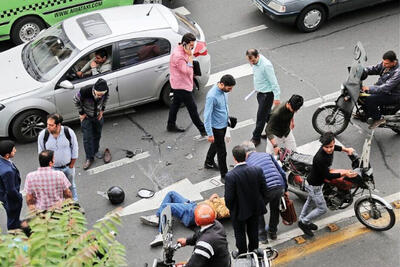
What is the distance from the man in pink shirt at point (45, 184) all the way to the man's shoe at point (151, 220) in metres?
1.33

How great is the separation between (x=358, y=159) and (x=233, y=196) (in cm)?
213

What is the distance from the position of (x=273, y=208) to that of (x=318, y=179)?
0.71 m

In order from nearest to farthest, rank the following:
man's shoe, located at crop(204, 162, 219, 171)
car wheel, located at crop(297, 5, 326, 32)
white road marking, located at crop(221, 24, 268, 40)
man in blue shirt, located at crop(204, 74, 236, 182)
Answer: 1. man in blue shirt, located at crop(204, 74, 236, 182)
2. man's shoe, located at crop(204, 162, 219, 171)
3. car wheel, located at crop(297, 5, 326, 32)
4. white road marking, located at crop(221, 24, 268, 40)

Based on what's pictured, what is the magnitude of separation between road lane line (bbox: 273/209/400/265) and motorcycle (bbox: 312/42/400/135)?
200cm

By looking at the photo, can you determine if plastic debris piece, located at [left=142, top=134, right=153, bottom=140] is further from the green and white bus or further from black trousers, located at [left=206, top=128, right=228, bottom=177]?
the green and white bus

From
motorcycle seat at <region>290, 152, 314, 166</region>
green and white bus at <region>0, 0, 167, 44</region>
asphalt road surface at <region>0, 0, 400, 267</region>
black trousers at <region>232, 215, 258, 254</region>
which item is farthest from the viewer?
green and white bus at <region>0, 0, 167, 44</region>

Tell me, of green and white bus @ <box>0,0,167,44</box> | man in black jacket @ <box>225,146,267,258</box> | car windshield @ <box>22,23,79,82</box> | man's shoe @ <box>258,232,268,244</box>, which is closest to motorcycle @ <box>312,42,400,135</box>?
man's shoe @ <box>258,232,268,244</box>

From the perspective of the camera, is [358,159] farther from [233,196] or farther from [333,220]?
[233,196]

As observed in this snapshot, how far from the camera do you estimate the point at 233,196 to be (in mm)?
7695

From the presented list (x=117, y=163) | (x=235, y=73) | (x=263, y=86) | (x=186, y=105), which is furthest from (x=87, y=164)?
(x=235, y=73)

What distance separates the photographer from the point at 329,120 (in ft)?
34.5

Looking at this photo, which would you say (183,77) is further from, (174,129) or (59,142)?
(59,142)

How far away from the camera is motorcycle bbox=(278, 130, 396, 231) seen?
841cm

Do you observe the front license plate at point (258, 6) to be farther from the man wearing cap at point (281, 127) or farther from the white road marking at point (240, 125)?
the man wearing cap at point (281, 127)
